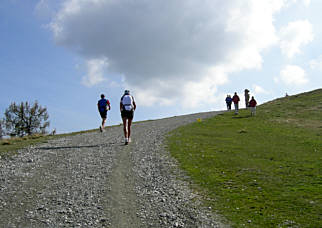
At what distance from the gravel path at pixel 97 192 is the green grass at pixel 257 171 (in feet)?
3.05

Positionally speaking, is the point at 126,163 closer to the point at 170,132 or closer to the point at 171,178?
the point at 171,178

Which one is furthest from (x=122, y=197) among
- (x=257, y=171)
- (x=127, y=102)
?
(x=127, y=102)

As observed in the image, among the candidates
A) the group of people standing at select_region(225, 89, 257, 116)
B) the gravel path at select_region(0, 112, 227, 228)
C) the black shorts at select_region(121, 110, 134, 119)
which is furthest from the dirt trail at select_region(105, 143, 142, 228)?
the group of people standing at select_region(225, 89, 257, 116)

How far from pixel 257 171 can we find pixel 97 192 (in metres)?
7.22

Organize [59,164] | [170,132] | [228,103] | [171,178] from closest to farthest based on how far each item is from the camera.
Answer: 1. [171,178]
2. [59,164]
3. [170,132]
4. [228,103]

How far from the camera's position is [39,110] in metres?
70.6

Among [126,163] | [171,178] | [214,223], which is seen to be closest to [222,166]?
[171,178]

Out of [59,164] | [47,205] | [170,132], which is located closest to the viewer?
[47,205]

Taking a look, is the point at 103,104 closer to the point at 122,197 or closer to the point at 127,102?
the point at 127,102

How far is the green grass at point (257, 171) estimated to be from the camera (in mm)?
8586

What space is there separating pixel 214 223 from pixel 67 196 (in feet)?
16.1

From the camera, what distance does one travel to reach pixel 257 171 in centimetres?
1311

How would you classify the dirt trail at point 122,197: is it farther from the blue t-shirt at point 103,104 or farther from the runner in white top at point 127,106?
the blue t-shirt at point 103,104

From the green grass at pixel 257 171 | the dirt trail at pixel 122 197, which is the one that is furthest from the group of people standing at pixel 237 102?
the dirt trail at pixel 122 197
